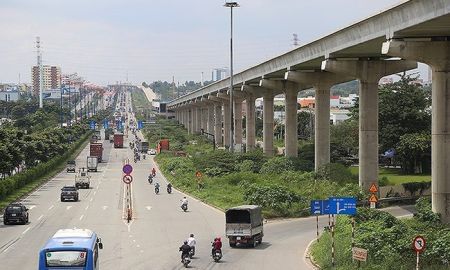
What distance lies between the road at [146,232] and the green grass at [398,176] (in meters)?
17.0

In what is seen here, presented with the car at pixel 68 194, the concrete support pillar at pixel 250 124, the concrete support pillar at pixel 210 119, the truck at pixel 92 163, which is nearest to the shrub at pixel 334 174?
the car at pixel 68 194

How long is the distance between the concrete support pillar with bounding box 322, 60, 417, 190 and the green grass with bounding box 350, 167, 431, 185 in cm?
1080

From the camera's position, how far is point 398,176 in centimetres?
7700

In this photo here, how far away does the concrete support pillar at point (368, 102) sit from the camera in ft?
185

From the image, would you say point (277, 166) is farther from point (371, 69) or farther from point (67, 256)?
point (67, 256)

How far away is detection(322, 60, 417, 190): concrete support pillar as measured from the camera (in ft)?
185

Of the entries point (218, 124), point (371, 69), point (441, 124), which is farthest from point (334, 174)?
point (218, 124)

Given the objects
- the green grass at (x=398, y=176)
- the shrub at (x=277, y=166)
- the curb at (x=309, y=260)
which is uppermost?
the shrub at (x=277, y=166)

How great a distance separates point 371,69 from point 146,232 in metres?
21.3

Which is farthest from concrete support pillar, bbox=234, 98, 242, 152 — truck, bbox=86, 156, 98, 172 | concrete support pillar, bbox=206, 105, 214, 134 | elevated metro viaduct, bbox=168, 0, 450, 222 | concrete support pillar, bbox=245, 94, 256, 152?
concrete support pillar, bbox=206, 105, 214, 134

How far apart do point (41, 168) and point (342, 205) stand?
6626cm

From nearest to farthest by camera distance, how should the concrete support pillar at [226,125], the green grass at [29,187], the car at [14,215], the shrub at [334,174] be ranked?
the car at [14,215] → the green grass at [29,187] → the shrub at [334,174] → the concrete support pillar at [226,125]

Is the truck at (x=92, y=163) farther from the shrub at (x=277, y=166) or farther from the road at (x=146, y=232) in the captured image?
the shrub at (x=277, y=166)

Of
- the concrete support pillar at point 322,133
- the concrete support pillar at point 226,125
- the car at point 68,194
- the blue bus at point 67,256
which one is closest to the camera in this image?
the blue bus at point 67,256
